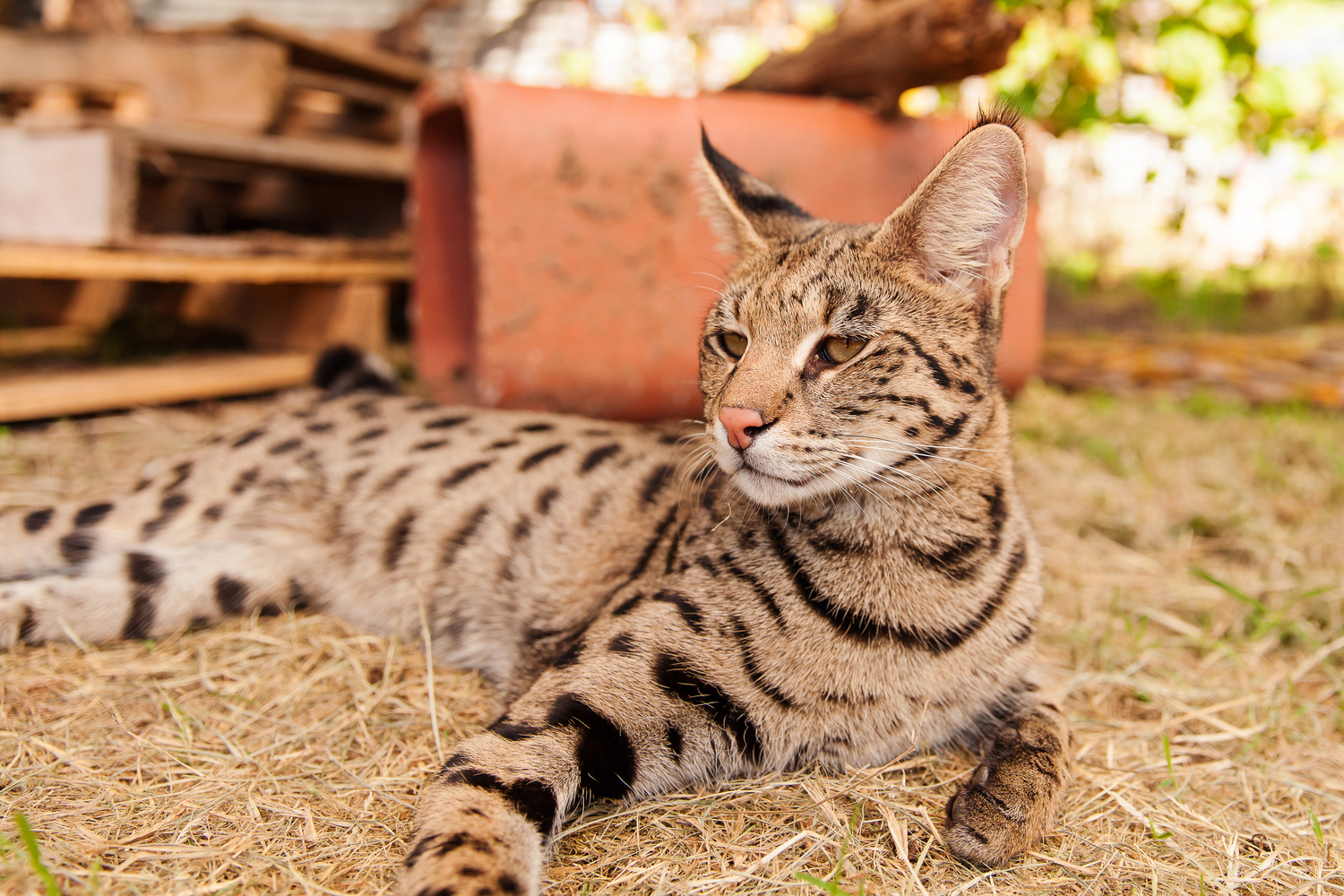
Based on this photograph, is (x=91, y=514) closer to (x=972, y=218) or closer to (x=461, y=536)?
(x=461, y=536)

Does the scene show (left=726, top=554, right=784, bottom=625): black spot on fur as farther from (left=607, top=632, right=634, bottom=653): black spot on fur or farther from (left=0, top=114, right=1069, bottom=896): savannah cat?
(left=607, top=632, right=634, bottom=653): black spot on fur

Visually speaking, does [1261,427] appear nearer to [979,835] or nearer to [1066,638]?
[1066,638]

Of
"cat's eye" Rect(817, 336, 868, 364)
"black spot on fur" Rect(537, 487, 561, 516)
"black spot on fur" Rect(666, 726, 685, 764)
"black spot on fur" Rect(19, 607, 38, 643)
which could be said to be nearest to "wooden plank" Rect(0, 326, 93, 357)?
"black spot on fur" Rect(19, 607, 38, 643)

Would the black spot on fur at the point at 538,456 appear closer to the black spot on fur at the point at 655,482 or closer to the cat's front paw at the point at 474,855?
the black spot on fur at the point at 655,482

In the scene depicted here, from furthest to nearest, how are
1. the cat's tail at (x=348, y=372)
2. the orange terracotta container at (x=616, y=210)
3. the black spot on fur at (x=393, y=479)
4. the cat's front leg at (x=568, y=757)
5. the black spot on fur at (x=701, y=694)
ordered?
the orange terracotta container at (x=616, y=210) → the cat's tail at (x=348, y=372) → the black spot on fur at (x=393, y=479) → the black spot on fur at (x=701, y=694) → the cat's front leg at (x=568, y=757)

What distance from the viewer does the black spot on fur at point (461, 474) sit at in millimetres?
2879

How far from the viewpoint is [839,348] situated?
6.52 ft

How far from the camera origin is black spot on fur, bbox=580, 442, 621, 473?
9.18 ft

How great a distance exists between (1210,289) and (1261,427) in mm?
1881

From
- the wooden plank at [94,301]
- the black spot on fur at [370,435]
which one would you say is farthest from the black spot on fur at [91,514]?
the wooden plank at [94,301]

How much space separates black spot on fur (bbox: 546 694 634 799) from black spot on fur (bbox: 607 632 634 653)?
6.0 inches

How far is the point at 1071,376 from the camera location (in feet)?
20.8

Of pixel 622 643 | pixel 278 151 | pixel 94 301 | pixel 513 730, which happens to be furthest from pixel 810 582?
pixel 94 301

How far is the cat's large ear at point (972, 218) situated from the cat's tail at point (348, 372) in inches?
91.8
